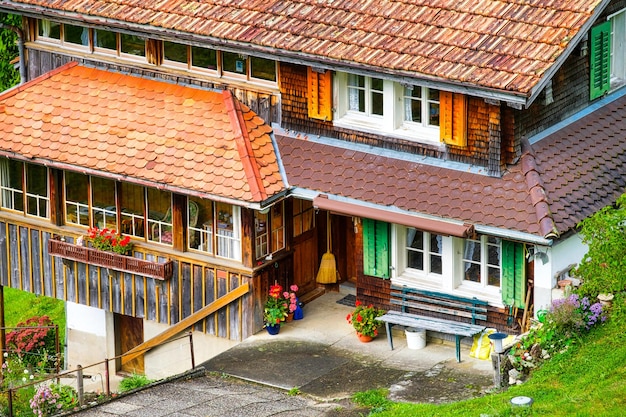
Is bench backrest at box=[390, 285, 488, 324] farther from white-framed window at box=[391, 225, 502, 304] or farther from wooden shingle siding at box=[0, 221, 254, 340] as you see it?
wooden shingle siding at box=[0, 221, 254, 340]

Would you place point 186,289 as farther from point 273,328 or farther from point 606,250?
point 606,250

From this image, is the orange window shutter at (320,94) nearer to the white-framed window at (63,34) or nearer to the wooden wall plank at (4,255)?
the white-framed window at (63,34)

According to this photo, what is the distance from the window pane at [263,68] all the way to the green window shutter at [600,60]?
536 cm

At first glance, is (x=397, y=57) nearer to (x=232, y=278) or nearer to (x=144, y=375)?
(x=232, y=278)

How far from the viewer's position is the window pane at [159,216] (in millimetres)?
27375

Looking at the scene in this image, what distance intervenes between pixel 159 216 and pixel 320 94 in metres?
3.78

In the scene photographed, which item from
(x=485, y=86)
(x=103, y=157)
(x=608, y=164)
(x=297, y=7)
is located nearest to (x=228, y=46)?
(x=297, y=7)

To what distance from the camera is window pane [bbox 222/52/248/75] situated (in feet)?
88.6

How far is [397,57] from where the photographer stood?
963 inches

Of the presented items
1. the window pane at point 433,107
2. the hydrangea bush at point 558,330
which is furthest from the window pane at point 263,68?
the hydrangea bush at point 558,330

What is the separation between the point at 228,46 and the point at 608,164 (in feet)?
21.7

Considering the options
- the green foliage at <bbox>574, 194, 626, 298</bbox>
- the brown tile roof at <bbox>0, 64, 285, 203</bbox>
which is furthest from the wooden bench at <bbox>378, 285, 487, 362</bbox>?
the brown tile roof at <bbox>0, 64, 285, 203</bbox>

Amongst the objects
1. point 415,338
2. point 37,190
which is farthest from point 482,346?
point 37,190

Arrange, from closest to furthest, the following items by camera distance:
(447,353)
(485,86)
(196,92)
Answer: (485,86) → (447,353) → (196,92)
